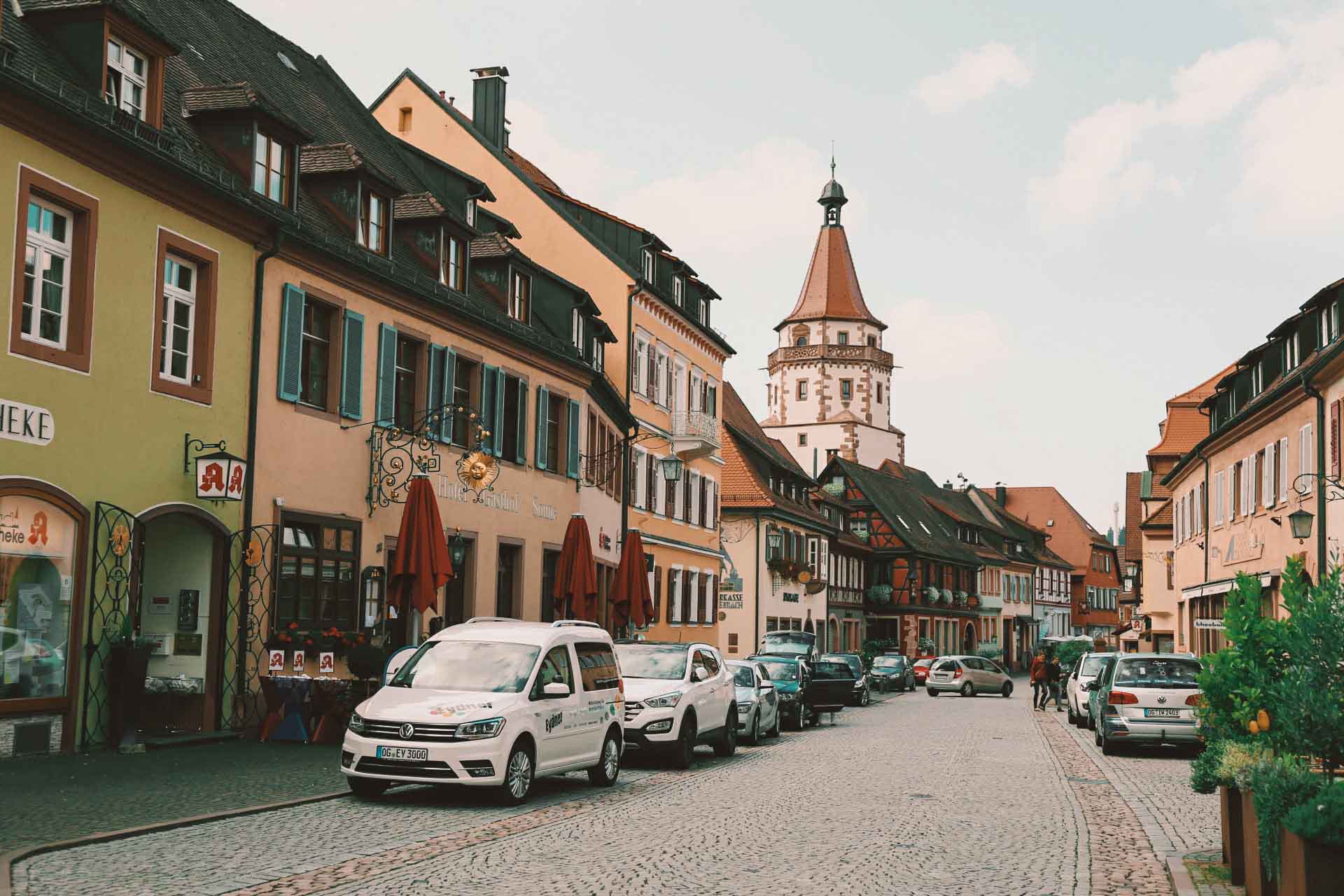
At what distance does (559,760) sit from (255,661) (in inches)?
271

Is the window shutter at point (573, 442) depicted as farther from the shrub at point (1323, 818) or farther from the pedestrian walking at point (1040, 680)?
the shrub at point (1323, 818)

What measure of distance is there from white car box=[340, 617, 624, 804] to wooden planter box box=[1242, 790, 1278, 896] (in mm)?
6878

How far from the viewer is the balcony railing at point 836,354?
10969 centimetres

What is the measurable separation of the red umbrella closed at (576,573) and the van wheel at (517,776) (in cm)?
1340

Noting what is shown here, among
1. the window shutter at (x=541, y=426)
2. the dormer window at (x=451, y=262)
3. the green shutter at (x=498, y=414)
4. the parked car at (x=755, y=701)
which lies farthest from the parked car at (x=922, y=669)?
the dormer window at (x=451, y=262)

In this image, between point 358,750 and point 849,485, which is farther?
point 849,485

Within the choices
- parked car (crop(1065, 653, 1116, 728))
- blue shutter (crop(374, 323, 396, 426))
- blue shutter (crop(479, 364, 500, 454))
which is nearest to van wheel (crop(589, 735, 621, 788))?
blue shutter (crop(374, 323, 396, 426))

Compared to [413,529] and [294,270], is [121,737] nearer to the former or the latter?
[413,529]

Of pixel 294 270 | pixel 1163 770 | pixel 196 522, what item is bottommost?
pixel 1163 770

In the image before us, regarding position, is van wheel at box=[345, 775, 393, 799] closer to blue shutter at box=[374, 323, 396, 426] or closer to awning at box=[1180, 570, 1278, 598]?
blue shutter at box=[374, 323, 396, 426]

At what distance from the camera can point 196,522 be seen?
64.1 ft

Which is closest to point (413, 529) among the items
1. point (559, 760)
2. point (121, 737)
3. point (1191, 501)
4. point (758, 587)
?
point (121, 737)

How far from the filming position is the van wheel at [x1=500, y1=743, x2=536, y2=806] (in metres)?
14.2

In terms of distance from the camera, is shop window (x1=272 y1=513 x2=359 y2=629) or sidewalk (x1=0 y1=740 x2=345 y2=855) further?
shop window (x1=272 y1=513 x2=359 y2=629)
